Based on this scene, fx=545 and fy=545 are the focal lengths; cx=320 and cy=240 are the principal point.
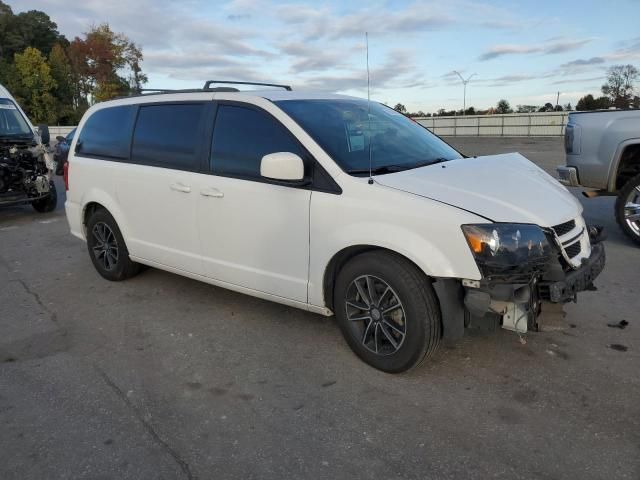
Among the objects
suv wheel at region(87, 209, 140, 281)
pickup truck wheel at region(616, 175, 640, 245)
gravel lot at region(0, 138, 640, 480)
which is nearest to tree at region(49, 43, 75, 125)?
suv wheel at region(87, 209, 140, 281)

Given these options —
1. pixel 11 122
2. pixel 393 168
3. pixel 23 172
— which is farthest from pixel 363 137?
pixel 11 122

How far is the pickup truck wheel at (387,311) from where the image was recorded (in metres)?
3.21

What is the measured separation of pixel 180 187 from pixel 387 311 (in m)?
2.07

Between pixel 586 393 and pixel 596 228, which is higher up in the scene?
pixel 596 228

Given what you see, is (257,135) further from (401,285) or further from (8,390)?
(8,390)

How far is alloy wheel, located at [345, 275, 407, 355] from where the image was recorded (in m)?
3.37

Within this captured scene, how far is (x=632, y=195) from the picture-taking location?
637cm

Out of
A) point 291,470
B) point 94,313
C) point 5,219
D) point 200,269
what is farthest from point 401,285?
point 5,219

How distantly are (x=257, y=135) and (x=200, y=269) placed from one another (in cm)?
123

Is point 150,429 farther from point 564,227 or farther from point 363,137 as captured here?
point 564,227

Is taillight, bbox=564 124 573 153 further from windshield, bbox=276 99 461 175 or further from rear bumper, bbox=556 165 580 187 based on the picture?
windshield, bbox=276 99 461 175

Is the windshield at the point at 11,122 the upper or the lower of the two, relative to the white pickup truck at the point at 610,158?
upper

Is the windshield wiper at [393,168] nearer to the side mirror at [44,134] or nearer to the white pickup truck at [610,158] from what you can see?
the white pickup truck at [610,158]

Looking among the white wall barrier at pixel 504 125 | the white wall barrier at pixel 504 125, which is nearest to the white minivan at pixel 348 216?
the white wall barrier at pixel 504 125
